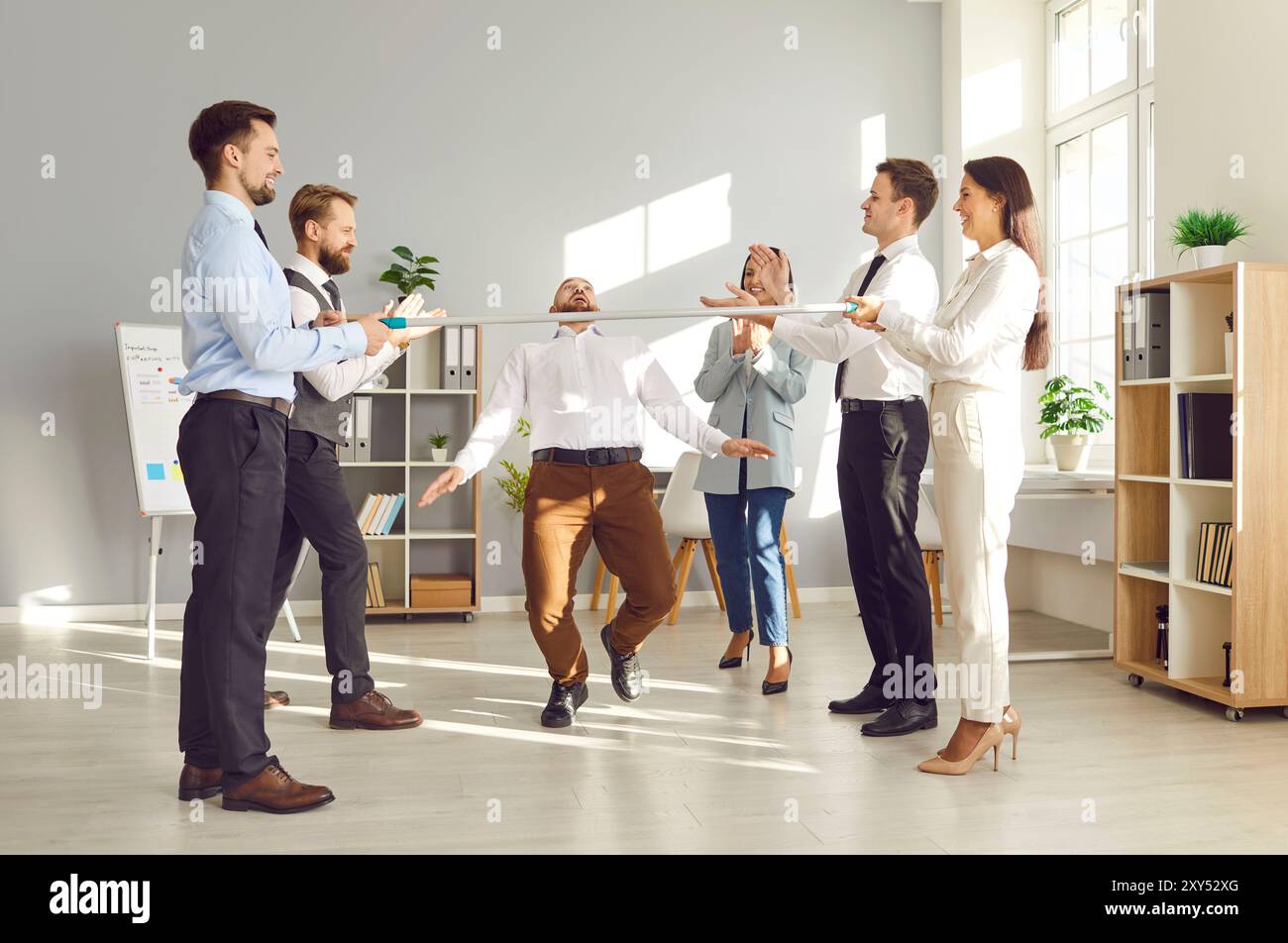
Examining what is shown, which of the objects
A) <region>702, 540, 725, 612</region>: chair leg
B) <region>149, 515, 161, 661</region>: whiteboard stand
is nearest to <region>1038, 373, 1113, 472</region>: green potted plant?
<region>702, 540, 725, 612</region>: chair leg

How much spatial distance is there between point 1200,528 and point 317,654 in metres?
3.51

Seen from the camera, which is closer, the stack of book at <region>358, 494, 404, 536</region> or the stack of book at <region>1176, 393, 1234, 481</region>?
the stack of book at <region>1176, 393, 1234, 481</region>

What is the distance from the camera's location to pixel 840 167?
6227mm

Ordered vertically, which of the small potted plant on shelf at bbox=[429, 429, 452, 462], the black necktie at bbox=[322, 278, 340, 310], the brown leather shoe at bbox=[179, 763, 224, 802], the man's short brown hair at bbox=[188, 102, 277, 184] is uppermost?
the man's short brown hair at bbox=[188, 102, 277, 184]

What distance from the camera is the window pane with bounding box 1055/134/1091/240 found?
5.70 m

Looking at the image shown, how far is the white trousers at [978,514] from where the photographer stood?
2822mm

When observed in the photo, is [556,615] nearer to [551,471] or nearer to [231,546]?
[551,471]

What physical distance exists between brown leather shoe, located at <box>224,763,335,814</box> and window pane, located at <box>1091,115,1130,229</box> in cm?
459

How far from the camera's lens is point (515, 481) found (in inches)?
230

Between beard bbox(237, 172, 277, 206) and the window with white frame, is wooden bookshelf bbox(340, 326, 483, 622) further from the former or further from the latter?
the window with white frame

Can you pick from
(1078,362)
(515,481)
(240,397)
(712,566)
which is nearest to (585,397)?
(240,397)

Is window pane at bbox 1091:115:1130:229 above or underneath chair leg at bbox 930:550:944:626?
above
